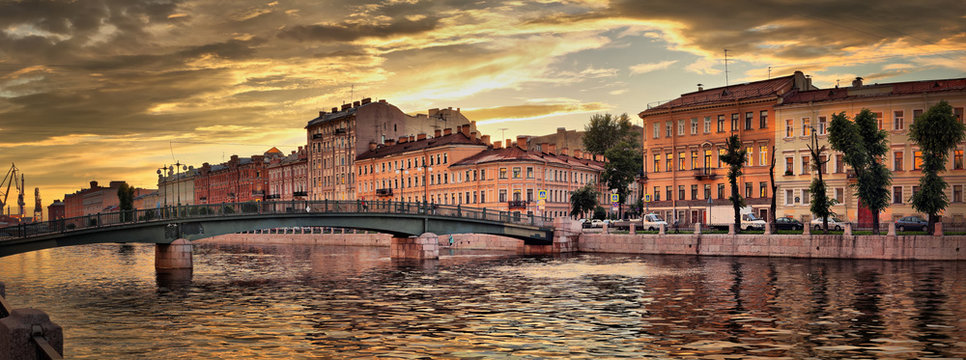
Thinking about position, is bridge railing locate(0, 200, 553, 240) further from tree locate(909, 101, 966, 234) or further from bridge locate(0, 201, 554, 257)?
tree locate(909, 101, 966, 234)

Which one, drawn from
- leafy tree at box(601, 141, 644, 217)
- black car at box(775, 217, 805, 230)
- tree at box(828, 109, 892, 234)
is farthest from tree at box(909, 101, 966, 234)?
leafy tree at box(601, 141, 644, 217)

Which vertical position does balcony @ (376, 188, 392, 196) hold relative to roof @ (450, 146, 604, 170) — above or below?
below

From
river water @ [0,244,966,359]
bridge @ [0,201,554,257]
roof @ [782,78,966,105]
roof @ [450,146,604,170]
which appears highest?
roof @ [782,78,966,105]

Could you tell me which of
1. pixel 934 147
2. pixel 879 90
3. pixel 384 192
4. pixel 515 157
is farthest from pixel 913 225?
pixel 384 192

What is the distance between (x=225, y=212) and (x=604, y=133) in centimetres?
7574

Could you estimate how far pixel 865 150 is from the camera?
6362cm

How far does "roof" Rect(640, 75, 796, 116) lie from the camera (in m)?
82.2

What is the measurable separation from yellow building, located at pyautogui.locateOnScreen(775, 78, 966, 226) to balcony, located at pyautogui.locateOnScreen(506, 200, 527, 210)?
98.0ft

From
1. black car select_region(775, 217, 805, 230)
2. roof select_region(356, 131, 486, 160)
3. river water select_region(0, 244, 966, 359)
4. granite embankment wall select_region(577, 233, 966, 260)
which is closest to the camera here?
river water select_region(0, 244, 966, 359)

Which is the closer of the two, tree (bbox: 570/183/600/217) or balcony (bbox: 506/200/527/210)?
balcony (bbox: 506/200/527/210)

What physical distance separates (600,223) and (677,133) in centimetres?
1116

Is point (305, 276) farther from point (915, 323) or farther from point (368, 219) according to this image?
point (915, 323)

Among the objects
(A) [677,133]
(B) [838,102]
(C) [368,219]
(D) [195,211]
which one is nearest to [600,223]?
(A) [677,133]

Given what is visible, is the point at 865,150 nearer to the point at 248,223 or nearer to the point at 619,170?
the point at 248,223
